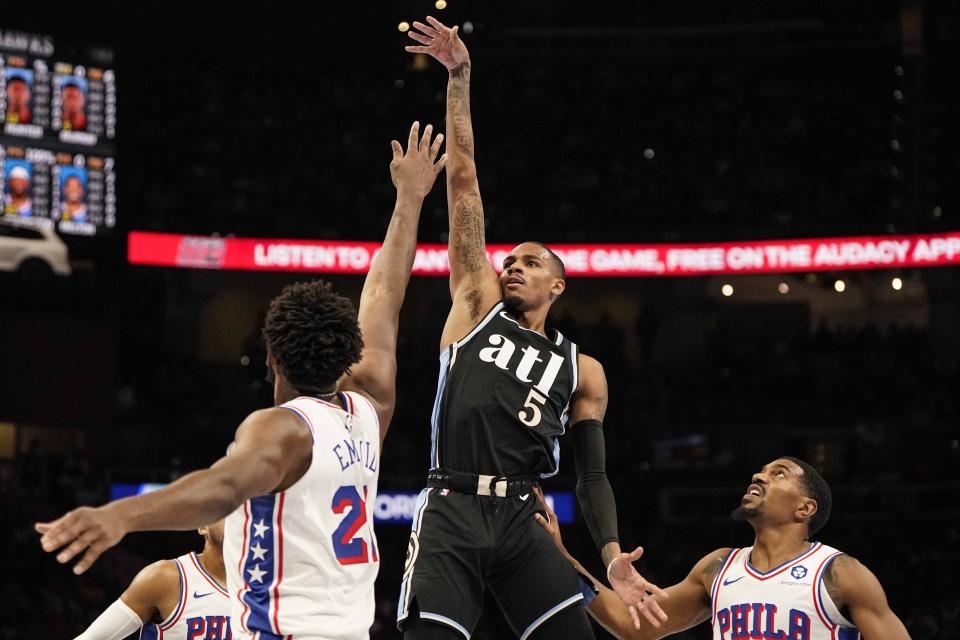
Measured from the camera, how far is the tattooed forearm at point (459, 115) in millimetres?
6016

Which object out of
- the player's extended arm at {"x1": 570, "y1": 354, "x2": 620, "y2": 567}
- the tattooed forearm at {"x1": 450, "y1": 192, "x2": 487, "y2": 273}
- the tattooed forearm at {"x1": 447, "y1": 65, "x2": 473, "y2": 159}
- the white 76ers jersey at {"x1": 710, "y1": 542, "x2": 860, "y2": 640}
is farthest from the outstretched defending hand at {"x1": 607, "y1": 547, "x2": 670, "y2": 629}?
the tattooed forearm at {"x1": 447, "y1": 65, "x2": 473, "y2": 159}

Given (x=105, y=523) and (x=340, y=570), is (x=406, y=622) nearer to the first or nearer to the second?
(x=340, y=570)

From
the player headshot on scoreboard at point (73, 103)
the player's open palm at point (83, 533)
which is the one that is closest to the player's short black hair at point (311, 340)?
the player's open palm at point (83, 533)

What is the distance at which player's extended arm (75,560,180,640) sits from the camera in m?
5.95

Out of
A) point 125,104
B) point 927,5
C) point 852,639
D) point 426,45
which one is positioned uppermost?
point 927,5

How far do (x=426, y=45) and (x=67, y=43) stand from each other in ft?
→ 41.1

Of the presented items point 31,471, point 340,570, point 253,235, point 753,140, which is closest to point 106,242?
point 253,235

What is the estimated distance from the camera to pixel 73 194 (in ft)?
55.5

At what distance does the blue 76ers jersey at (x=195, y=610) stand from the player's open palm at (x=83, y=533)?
11.2 feet

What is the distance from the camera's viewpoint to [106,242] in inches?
833

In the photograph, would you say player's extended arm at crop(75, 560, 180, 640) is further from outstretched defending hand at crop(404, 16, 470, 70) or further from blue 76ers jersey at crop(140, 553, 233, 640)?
outstretched defending hand at crop(404, 16, 470, 70)

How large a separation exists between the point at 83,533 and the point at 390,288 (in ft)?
6.41

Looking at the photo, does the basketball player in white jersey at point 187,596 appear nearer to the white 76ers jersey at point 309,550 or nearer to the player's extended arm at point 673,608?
the player's extended arm at point 673,608

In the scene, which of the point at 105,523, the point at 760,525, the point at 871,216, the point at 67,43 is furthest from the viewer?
the point at 871,216
